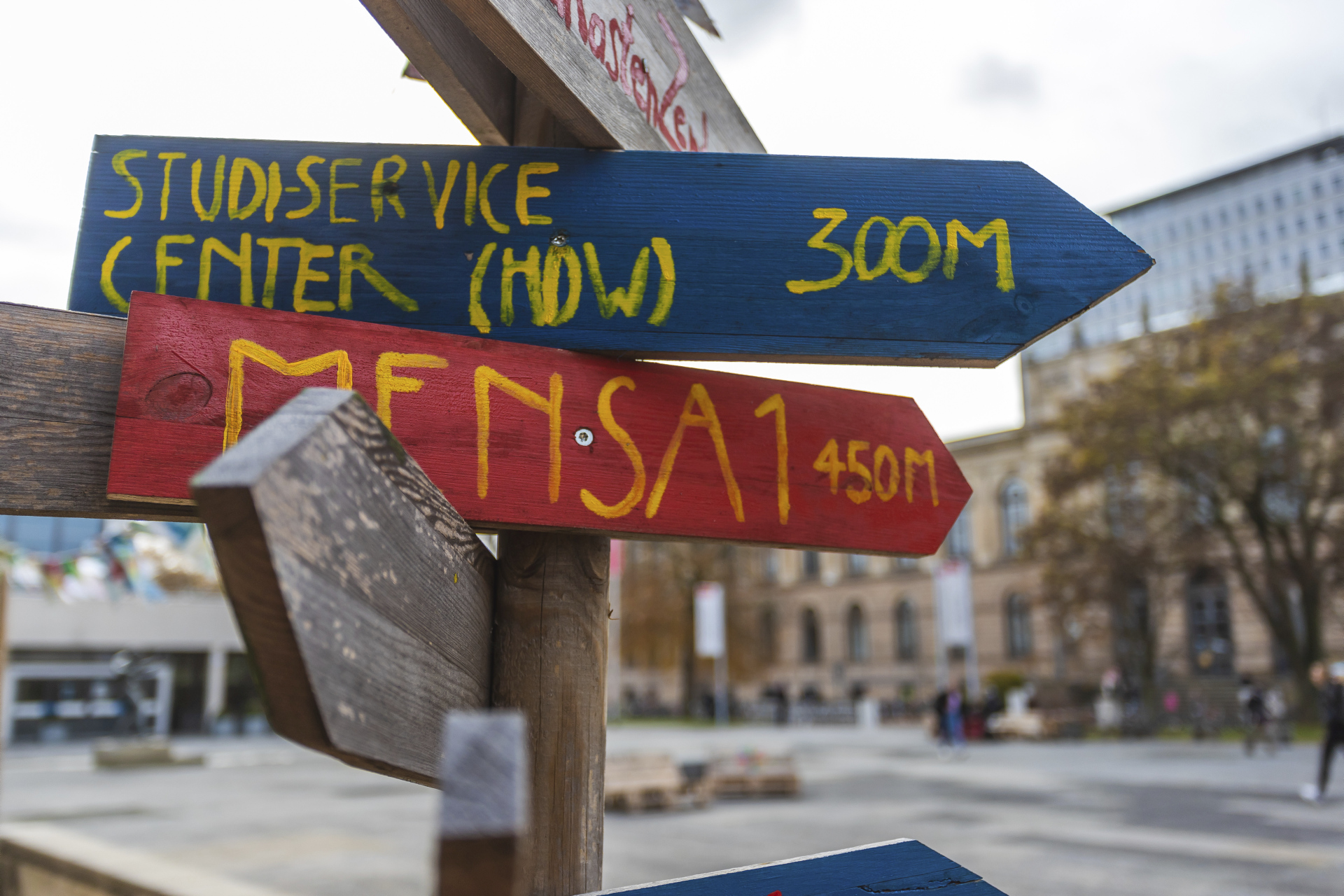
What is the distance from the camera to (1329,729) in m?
11.4

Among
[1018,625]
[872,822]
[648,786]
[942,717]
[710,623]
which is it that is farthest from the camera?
[1018,625]

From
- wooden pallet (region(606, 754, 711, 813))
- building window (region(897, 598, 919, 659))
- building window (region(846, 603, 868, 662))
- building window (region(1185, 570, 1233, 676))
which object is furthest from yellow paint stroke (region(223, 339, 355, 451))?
building window (region(846, 603, 868, 662))

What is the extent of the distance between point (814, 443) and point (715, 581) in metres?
39.3

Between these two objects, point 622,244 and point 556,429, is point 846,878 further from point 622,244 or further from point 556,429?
point 622,244

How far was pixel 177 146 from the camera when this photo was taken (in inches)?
59.3

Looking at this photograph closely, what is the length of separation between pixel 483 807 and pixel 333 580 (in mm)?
297

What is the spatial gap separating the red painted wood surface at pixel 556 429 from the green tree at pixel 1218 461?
25549mm

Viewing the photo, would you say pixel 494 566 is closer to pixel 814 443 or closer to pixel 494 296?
pixel 494 296

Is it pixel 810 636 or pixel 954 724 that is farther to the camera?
pixel 810 636

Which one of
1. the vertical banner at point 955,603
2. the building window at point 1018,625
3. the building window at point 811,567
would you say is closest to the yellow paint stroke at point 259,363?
the vertical banner at point 955,603

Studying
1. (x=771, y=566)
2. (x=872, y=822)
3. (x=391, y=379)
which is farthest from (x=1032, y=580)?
(x=391, y=379)

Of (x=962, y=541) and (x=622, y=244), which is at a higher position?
(x=962, y=541)

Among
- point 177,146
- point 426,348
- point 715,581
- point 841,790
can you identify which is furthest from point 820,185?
point 715,581

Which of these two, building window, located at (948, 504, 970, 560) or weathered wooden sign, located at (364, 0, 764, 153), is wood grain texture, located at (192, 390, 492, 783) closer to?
weathered wooden sign, located at (364, 0, 764, 153)
